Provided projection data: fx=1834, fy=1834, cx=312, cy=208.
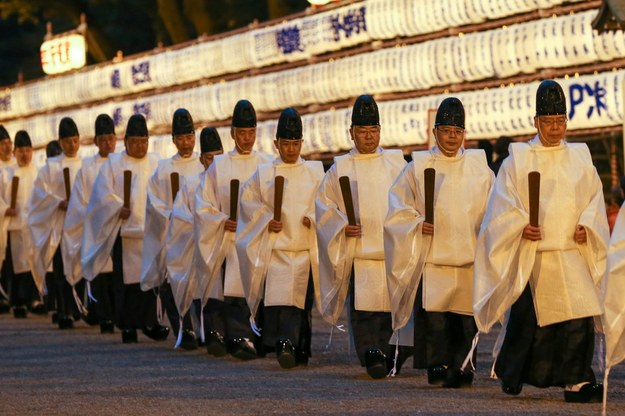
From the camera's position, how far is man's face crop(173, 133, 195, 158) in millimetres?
16766

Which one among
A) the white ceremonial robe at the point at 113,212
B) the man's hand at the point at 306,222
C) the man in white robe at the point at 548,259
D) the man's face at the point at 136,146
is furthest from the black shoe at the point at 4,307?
the man in white robe at the point at 548,259

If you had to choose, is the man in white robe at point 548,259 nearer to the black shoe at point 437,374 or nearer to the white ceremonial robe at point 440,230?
the black shoe at point 437,374

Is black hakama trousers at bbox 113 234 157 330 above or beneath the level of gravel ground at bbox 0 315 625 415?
above

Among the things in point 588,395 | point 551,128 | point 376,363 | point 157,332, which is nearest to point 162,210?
point 157,332

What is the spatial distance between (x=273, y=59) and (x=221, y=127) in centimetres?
354

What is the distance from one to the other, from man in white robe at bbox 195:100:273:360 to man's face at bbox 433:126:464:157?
3003mm

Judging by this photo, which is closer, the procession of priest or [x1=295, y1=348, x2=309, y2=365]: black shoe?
the procession of priest

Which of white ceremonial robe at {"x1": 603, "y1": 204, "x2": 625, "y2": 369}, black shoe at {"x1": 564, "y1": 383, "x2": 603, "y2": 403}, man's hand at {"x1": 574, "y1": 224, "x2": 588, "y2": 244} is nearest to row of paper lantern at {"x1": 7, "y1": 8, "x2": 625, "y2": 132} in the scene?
man's hand at {"x1": 574, "y1": 224, "x2": 588, "y2": 244}

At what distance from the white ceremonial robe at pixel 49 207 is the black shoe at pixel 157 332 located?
12.0ft

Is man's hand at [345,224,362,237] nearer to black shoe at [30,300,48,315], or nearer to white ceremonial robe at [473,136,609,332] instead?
white ceremonial robe at [473,136,609,332]

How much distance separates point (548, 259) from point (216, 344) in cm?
473

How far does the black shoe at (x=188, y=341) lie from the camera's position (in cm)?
1605

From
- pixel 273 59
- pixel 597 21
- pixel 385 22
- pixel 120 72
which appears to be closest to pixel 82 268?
pixel 597 21

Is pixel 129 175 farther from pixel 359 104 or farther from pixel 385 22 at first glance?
pixel 385 22
